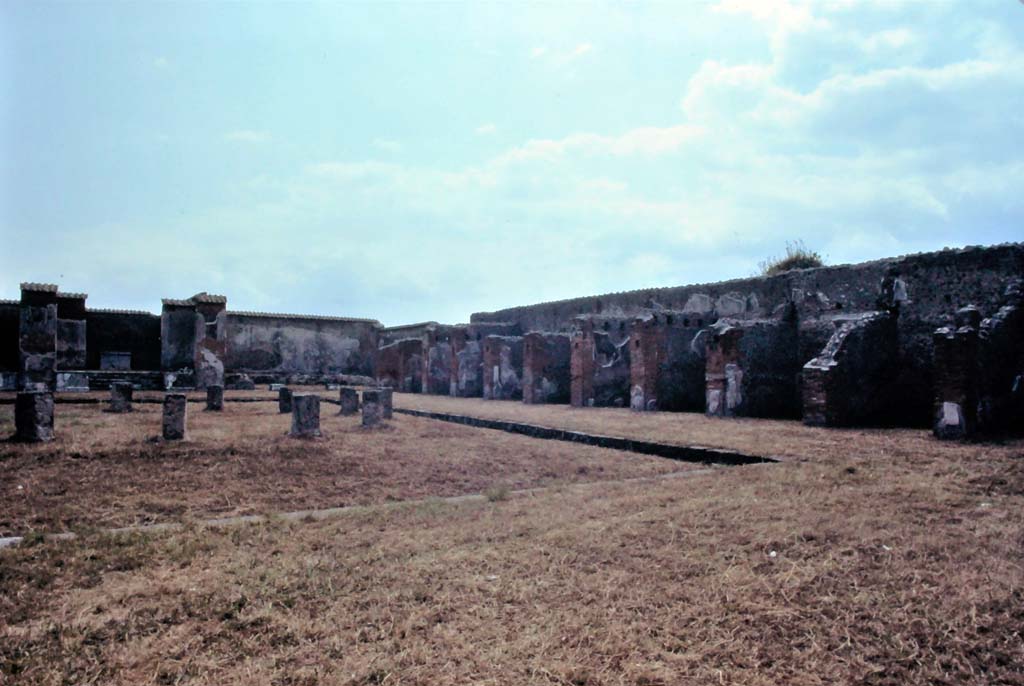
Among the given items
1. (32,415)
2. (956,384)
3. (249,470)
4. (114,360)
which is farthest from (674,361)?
(114,360)

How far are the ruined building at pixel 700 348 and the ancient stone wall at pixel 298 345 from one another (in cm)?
9

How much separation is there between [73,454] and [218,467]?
6.64 ft

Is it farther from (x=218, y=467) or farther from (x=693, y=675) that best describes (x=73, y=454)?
(x=693, y=675)

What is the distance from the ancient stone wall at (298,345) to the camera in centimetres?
2780

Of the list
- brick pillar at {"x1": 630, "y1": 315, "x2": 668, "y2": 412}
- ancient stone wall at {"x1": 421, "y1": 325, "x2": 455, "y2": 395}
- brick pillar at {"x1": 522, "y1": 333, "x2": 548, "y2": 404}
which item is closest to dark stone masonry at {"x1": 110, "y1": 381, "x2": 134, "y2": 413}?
brick pillar at {"x1": 522, "y1": 333, "x2": 548, "y2": 404}

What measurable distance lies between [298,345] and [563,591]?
2790 cm

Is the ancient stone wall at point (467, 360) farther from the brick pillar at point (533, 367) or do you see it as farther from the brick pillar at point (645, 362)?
the brick pillar at point (645, 362)

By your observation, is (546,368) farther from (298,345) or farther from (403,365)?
(298,345)

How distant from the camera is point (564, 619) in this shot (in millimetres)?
2863

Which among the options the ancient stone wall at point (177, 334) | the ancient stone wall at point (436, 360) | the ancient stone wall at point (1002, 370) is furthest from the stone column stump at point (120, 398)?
the ancient stone wall at point (1002, 370)

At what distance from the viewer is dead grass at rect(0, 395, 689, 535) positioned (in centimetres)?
531

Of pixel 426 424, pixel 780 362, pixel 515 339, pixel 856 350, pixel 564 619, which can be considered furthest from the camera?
pixel 515 339

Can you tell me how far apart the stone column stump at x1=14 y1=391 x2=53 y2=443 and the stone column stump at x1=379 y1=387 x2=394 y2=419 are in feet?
17.4

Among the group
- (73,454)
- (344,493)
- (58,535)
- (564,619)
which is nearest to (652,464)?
(344,493)
